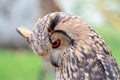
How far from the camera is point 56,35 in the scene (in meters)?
2.78

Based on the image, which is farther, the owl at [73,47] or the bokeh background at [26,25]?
the bokeh background at [26,25]

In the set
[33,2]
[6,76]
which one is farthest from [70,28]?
[33,2]

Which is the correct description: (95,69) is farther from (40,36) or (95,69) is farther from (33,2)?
(33,2)

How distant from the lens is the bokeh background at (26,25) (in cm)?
1130

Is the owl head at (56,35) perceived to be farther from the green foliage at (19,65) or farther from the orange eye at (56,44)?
the green foliage at (19,65)

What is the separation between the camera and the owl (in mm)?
2762

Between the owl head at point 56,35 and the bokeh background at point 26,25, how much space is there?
221 inches

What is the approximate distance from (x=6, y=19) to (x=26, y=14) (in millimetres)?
602

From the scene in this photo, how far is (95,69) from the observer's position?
279 centimetres

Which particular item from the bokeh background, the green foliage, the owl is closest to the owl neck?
the owl

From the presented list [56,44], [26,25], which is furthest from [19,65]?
[56,44]

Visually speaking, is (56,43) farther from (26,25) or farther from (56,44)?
(26,25)

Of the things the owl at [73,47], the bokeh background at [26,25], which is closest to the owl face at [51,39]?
the owl at [73,47]

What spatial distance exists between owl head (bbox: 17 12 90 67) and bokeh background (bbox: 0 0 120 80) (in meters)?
5.61
